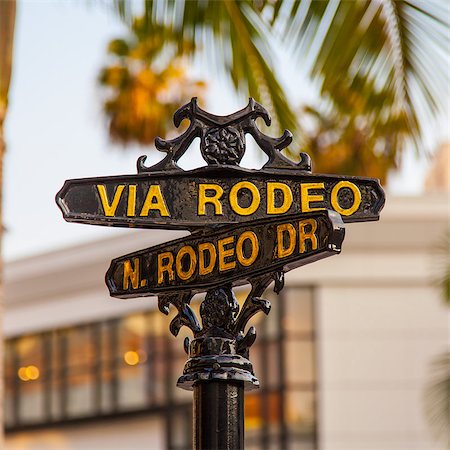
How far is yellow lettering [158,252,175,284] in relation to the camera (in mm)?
5141

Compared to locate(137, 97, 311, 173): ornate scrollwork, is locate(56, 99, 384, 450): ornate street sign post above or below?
below

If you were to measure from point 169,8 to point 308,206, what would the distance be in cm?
571

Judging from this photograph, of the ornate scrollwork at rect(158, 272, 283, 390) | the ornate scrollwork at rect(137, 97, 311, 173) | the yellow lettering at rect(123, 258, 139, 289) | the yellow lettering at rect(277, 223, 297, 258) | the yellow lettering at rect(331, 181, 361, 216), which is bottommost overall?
the ornate scrollwork at rect(158, 272, 283, 390)

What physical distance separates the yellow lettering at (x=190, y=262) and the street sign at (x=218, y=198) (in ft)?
0.29

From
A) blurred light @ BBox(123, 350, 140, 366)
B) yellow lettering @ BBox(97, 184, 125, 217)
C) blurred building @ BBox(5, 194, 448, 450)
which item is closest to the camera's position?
yellow lettering @ BBox(97, 184, 125, 217)

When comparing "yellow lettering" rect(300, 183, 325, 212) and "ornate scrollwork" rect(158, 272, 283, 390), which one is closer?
"ornate scrollwork" rect(158, 272, 283, 390)

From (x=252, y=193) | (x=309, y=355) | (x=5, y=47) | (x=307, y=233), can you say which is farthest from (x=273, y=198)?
(x=309, y=355)

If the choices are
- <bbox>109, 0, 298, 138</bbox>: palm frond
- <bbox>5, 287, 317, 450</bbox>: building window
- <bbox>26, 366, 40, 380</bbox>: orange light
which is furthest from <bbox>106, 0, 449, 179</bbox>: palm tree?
<bbox>26, 366, 40, 380</bbox>: orange light

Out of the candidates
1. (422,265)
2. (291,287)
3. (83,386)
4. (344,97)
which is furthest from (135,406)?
(344,97)

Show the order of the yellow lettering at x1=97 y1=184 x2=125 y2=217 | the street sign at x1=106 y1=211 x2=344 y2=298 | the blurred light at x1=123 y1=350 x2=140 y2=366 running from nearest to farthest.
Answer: the street sign at x1=106 y1=211 x2=344 y2=298 < the yellow lettering at x1=97 y1=184 x2=125 y2=217 < the blurred light at x1=123 y1=350 x2=140 y2=366

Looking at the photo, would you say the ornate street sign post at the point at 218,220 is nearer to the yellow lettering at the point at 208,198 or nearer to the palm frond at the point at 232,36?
the yellow lettering at the point at 208,198

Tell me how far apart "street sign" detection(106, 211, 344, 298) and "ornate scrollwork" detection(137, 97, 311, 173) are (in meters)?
0.29

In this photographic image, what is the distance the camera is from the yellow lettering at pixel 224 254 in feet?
16.3

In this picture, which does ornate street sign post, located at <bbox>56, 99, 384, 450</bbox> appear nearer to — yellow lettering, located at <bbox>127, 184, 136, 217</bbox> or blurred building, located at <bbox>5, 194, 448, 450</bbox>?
yellow lettering, located at <bbox>127, 184, 136, 217</bbox>
